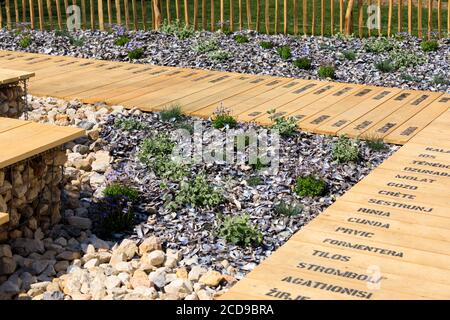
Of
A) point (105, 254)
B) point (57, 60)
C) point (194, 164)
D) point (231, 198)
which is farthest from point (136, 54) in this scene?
point (105, 254)

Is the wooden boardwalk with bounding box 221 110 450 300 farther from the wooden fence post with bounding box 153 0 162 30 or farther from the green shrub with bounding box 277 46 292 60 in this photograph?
the wooden fence post with bounding box 153 0 162 30

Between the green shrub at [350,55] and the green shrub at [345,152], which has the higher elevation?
the green shrub at [350,55]

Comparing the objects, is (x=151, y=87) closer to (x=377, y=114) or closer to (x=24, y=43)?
(x=377, y=114)

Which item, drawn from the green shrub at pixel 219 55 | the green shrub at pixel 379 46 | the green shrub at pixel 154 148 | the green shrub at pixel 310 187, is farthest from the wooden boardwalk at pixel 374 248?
the green shrub at pixel 219 55

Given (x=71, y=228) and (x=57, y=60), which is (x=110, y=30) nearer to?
(x=57, y=60)

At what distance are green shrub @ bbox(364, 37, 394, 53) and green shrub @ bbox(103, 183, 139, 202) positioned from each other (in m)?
4.91

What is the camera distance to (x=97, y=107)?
7.61 m

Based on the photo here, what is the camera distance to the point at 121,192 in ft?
18.6

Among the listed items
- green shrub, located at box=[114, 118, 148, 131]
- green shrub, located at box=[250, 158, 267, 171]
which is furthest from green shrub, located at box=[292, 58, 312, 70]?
green shrub, located at box=[250, 158, 267, 171]

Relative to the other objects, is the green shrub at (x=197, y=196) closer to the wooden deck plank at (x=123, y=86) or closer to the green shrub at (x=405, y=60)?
the wooden deck plank at (x=123, y=86)

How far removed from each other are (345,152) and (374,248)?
1662 mm

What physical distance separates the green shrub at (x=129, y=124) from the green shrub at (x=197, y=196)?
138cm

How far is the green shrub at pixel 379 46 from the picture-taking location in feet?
31.9

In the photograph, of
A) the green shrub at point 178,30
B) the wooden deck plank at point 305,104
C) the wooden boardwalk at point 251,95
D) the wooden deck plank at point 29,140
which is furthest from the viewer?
the green shrub at point 178,30
